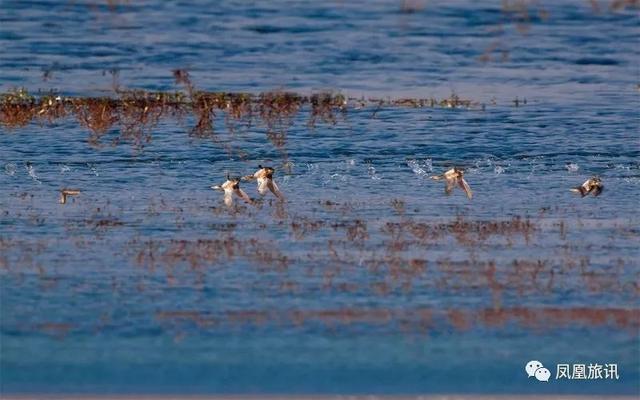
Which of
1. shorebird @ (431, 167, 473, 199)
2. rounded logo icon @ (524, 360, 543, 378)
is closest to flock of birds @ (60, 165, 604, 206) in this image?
shorebird @ (431, 167, 473, 199)

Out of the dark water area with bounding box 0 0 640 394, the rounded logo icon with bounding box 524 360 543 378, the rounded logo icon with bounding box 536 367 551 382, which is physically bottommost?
the rounded logo icon with bounding box 536 367 551 382

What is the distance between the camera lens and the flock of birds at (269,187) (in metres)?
9.13

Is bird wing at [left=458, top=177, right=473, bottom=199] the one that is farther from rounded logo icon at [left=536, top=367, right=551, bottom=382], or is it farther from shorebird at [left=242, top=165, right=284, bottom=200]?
rounded logo icon at [left=536, top=367, right=551, bottom=382]

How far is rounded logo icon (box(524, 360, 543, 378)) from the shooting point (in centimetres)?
590

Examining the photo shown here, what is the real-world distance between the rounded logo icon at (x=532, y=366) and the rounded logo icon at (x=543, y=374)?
0.02 m

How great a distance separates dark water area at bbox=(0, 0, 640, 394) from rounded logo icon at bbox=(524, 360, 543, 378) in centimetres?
5

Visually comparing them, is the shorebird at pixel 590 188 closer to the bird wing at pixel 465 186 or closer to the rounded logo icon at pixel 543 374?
the bird wing at pixel 465 186

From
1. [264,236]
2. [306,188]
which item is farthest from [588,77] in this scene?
[264,236]

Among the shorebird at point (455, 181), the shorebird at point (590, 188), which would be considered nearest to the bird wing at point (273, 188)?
the shorebird at point (455, 181)

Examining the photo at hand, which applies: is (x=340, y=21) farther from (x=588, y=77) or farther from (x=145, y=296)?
(x=145, y=296)

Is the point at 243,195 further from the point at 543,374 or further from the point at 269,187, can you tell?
the point at 543,374

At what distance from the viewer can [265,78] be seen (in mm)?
15398

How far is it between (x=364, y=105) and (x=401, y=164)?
2.68m

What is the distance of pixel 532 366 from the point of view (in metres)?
5.97
